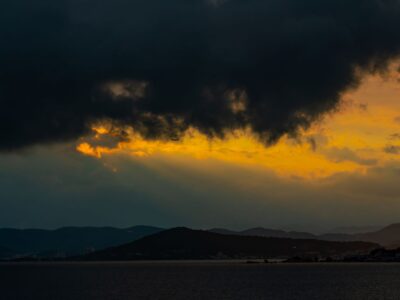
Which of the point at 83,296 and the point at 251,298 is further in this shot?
the point at 83,296

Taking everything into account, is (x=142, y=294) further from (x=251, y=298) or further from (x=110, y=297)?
(x=251, y=298)

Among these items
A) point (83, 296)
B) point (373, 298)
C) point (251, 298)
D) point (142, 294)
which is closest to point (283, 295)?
point (251, 298)

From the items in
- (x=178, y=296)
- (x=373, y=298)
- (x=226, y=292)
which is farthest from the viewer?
(x=226, y=292)

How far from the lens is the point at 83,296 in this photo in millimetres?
158250

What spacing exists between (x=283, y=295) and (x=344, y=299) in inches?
693

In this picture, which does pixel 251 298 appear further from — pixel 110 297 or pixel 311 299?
pixel 110 297

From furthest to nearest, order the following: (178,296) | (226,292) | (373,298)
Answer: (226,292) → (178,296) → (373,298)

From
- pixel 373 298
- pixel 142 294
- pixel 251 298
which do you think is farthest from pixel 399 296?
pixel 142 294

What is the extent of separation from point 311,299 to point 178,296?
112 feet

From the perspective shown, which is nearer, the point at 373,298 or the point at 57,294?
the point at 373,298

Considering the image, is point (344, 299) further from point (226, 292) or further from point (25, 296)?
point (25, 296)

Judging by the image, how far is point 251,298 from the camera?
145 metres

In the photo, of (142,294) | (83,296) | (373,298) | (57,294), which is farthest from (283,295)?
(57,294)

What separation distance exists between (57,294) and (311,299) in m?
73.4
